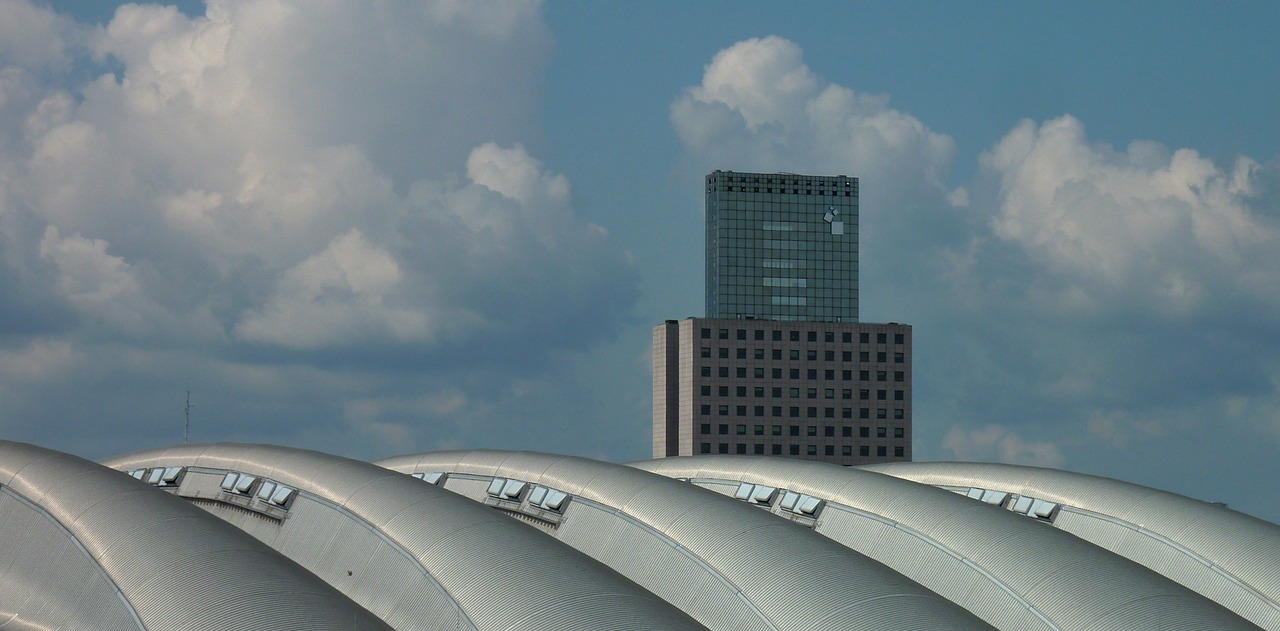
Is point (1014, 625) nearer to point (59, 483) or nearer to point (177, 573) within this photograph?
point (177, 573)

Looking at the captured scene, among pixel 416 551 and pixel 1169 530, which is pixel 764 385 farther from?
pixel 416 551

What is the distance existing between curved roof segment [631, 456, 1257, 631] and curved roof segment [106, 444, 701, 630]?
1067 cm

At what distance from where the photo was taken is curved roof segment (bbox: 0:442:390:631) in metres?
27.9

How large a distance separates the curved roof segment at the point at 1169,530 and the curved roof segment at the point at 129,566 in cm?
→ 2652

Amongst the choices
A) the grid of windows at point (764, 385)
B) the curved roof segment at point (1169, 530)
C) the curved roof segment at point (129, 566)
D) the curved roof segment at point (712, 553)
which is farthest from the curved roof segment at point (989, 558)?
the grid of windows at point (764, 385)

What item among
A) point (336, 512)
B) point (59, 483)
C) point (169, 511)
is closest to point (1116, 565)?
point (336, 512)

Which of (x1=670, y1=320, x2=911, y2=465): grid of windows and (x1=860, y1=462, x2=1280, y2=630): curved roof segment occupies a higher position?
(x1=670, y1=320, x2=911, y2=465): grid of windows

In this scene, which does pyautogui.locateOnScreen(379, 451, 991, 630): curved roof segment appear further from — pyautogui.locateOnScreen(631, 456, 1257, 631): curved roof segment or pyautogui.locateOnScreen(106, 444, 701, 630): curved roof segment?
pyautogui.locateOnScreen(631, 456, 1257, 631): curved roof segment

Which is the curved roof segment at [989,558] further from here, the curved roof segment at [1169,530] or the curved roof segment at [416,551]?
the curved roof segment at [416,551]

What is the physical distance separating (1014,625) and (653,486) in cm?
1319

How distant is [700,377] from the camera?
196 metres

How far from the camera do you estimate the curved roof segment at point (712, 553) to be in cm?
3188

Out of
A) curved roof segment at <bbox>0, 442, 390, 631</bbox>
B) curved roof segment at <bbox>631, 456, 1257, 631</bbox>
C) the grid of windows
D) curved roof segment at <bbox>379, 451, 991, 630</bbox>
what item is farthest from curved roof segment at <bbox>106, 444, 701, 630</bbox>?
the grid of windows

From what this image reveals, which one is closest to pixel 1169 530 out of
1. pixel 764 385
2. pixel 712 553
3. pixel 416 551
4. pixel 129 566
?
pixel 712 553
